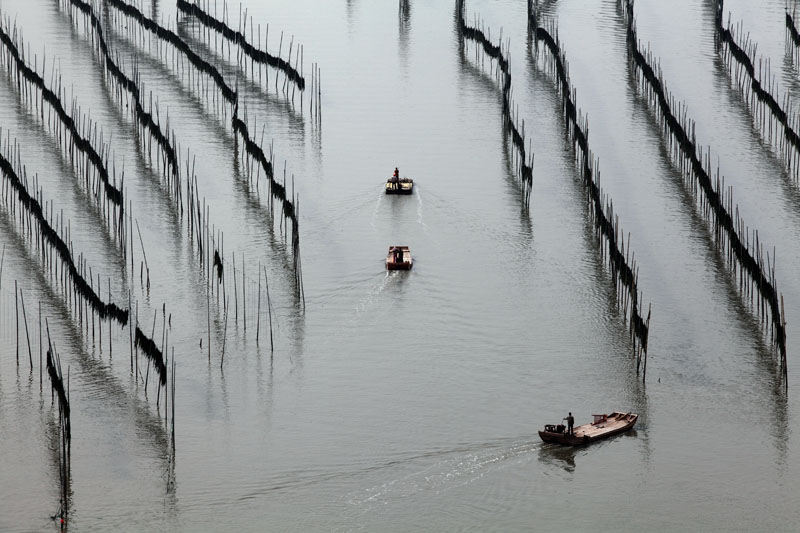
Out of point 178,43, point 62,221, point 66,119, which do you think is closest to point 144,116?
point 66,119

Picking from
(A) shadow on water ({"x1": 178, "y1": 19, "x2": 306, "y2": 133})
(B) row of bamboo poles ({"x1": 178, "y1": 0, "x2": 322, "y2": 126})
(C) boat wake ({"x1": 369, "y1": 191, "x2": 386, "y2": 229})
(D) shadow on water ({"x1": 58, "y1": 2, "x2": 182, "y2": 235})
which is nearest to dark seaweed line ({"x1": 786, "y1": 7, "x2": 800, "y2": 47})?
(B) row of bamboo poles ({"x1": 178, "y1": 0, "x2": 322, "y2": 126})

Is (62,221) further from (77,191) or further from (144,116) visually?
(144,116)

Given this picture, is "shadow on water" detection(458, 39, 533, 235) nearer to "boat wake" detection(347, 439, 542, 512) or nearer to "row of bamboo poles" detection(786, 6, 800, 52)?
"row of bamboo poles" detection(786, 6, 800, 52)

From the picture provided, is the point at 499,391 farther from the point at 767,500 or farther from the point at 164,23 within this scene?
the point at 164,23

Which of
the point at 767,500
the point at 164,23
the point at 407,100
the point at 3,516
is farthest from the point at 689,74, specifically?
the point at 3,516

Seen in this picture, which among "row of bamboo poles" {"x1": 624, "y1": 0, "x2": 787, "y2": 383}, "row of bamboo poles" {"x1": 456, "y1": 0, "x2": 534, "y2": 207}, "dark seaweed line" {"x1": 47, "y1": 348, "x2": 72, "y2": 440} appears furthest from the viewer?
"row of bamboo poles" {"x1": 456, "y1": 0, "x2": 534, "y2": 207}
